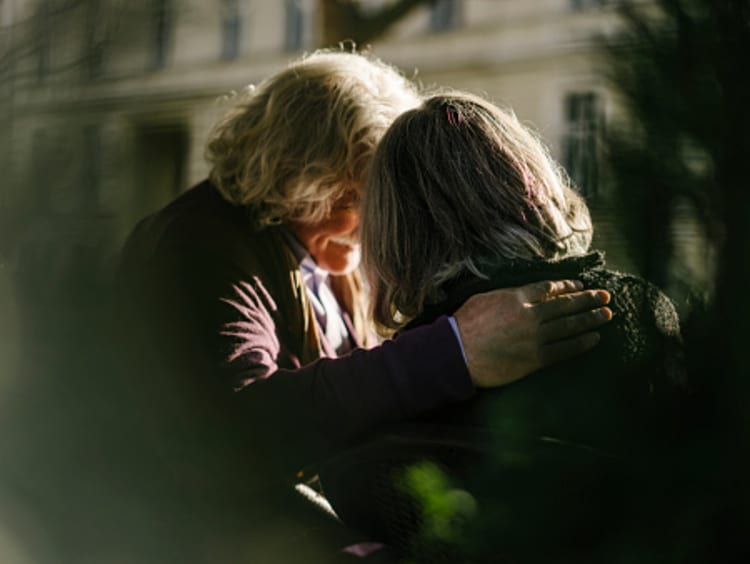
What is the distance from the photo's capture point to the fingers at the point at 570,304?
1.50 metres

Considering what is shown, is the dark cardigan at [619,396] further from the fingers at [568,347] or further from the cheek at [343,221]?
the cheek at [343,221]

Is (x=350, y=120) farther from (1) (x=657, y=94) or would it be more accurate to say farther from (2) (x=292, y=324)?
(1) (x=657, y=94)

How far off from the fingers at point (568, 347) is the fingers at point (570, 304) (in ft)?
0.18

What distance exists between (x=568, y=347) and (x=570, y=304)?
92 mm

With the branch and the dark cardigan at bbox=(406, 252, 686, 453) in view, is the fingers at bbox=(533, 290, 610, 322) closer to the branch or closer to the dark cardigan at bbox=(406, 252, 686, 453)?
the dark cardigan at bbox=(406, 252, 686, 453)

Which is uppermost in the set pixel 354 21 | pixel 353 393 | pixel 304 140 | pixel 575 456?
pixel 354 21

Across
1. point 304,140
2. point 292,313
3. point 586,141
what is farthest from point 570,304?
point 304,140

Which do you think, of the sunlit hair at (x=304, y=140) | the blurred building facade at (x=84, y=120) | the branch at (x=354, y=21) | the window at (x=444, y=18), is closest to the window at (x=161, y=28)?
the blurred building facade at (x=84, y=120)

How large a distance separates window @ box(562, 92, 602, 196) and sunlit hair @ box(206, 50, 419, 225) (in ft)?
4.70

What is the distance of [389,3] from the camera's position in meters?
5.59

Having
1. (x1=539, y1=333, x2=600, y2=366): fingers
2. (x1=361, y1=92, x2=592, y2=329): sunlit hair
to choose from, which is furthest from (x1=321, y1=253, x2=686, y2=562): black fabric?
(x1=361, y1=92, x2=592, y2=329): sunlit hair

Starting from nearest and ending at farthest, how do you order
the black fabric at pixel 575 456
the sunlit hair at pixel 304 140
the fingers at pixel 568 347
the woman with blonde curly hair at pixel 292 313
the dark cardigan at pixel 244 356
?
the black fabric at pixel 575 456 → the dark cardigan at pixel 244 356 → the woman with blonde curly hair at pixel 292 313 → the fingers at pixel 568 347 → the sunlit hair at pixel 304 140

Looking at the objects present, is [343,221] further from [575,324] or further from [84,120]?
[84,120]

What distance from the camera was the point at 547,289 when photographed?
5.22ft
